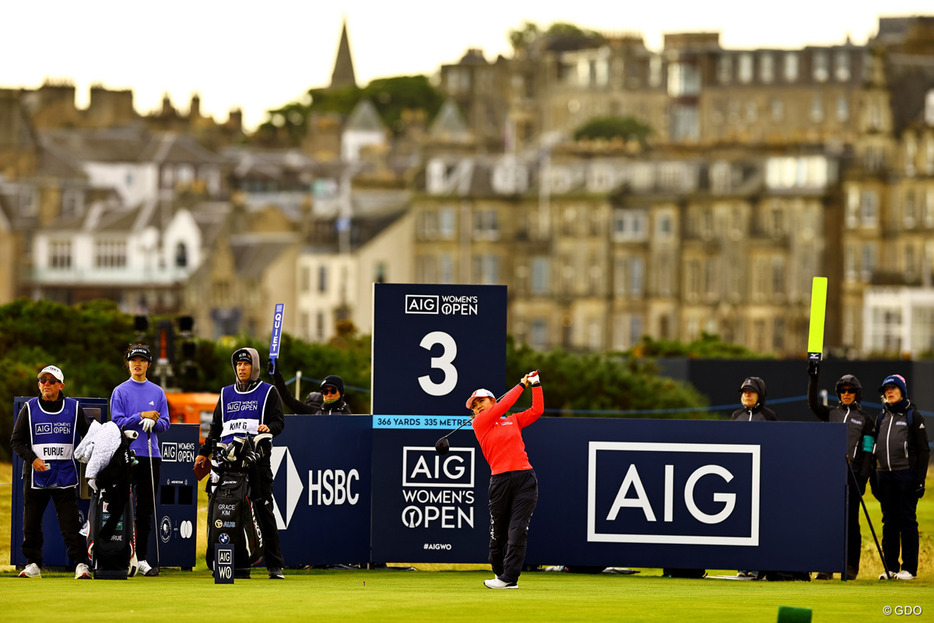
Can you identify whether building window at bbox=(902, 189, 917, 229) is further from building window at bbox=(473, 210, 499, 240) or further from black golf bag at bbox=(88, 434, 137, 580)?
black golf bag at bbox=(88, 434, 137, 580)

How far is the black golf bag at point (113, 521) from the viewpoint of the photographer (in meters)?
16.5

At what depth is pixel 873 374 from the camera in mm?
43906

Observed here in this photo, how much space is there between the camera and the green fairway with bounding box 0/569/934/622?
46.1 ft

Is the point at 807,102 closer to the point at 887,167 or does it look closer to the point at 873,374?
the point at 887,167

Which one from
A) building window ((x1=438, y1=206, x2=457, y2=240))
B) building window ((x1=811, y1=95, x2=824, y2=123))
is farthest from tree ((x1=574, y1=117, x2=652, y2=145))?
building window ((x1=438, y1=206, x2=457, y2=240))

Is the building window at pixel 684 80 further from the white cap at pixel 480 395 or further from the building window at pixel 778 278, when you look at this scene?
the white cap at pixel 480 395

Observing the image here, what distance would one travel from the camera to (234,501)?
16.3m

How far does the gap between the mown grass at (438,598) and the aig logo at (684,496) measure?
16.8 inches

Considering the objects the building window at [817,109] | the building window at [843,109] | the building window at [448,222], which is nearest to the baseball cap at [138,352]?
the building window at [448,222]

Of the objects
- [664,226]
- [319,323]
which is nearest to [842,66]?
[664,226]

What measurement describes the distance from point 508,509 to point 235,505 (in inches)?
82.0

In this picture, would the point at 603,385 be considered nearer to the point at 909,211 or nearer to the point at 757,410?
the point at 757,410

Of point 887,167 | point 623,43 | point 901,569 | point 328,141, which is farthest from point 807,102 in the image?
point 901,569

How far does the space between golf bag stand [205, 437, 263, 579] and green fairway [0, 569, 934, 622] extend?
0.89 feet
